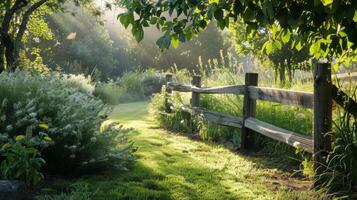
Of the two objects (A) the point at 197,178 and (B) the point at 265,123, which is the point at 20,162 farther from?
(B) the point at 265,123

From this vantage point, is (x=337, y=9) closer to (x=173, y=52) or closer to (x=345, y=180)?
(x=345, y=180)

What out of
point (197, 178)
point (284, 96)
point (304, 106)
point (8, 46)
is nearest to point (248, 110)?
point (284, 96)

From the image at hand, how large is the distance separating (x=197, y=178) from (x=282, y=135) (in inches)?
45.7

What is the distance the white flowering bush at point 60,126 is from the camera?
3836mm

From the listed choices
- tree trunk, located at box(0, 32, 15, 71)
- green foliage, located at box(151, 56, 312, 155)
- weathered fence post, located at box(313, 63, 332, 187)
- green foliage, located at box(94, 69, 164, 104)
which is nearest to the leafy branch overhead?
weathered fence post, located at box(313, 63, 332, 187)

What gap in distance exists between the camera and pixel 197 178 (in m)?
4.37

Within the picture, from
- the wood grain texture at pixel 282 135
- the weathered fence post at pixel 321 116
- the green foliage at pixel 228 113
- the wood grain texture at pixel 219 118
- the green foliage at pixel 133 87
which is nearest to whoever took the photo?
the weathered fence post at pixel 321 116

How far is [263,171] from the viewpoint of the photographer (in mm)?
4793

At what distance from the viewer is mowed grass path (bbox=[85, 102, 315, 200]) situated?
3711 mm

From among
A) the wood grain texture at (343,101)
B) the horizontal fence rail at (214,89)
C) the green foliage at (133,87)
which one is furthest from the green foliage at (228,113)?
the green foliage at (133,87)

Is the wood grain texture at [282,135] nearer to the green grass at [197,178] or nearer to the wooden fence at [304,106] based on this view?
the wooden fence at [304,106]

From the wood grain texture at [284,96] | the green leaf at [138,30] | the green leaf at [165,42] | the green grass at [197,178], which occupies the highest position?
the green leaf at [138,30]

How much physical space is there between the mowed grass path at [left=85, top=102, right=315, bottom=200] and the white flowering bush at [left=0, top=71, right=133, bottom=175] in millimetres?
231

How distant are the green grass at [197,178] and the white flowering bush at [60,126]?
21 cm
